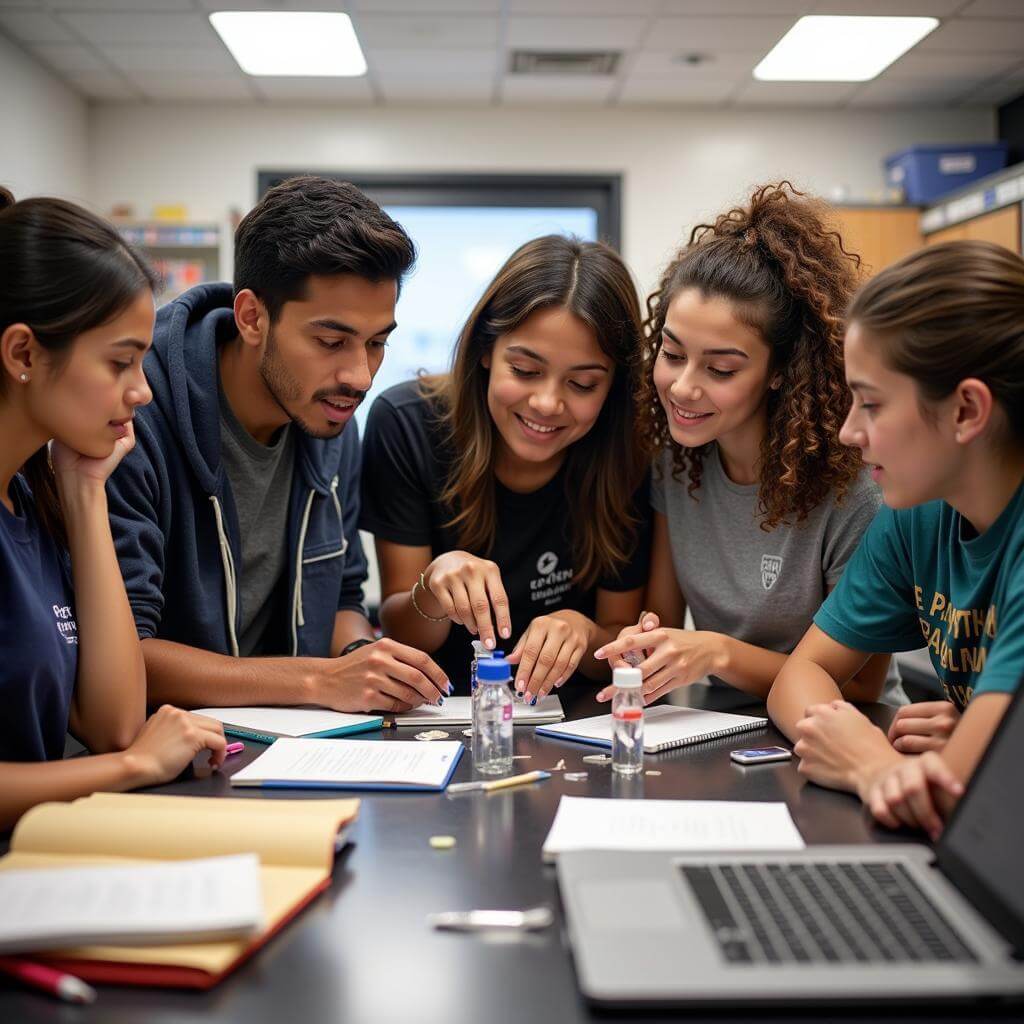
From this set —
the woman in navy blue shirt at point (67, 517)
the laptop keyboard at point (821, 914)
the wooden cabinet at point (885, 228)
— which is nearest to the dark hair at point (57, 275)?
the woman in navy blue shirt at point (67, 517)

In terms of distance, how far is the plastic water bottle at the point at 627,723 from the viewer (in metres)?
1.26

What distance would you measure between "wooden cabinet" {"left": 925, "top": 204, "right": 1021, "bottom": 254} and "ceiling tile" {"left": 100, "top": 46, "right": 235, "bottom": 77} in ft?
10.9

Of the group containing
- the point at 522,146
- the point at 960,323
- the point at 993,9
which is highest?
the point at 993,9

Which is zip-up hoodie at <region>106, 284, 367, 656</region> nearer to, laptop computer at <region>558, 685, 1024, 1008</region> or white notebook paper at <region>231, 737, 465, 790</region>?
white notebook paper at <region>231, 737, 465, 790</region>

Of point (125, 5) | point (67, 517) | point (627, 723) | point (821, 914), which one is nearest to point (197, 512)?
point (67, 517)

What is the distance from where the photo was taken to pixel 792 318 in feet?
5.70

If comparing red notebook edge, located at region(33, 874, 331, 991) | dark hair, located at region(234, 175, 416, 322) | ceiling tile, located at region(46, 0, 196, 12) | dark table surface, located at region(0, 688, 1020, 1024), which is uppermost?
ceiling tile, located at region(46, 0, 196, 12)

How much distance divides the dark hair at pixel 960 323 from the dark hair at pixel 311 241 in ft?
2.74

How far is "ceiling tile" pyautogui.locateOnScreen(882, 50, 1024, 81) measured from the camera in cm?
474

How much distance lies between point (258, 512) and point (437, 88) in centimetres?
399

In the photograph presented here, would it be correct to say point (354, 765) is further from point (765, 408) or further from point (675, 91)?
point (675, 91)

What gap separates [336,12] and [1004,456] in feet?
Answer: 12.7

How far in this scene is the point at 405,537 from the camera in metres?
1.98

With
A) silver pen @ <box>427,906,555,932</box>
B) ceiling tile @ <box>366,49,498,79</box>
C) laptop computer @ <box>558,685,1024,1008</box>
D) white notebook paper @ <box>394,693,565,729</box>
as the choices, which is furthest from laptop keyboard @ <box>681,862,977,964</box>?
ceiling tile @ <box>366,49,498,79</box>
